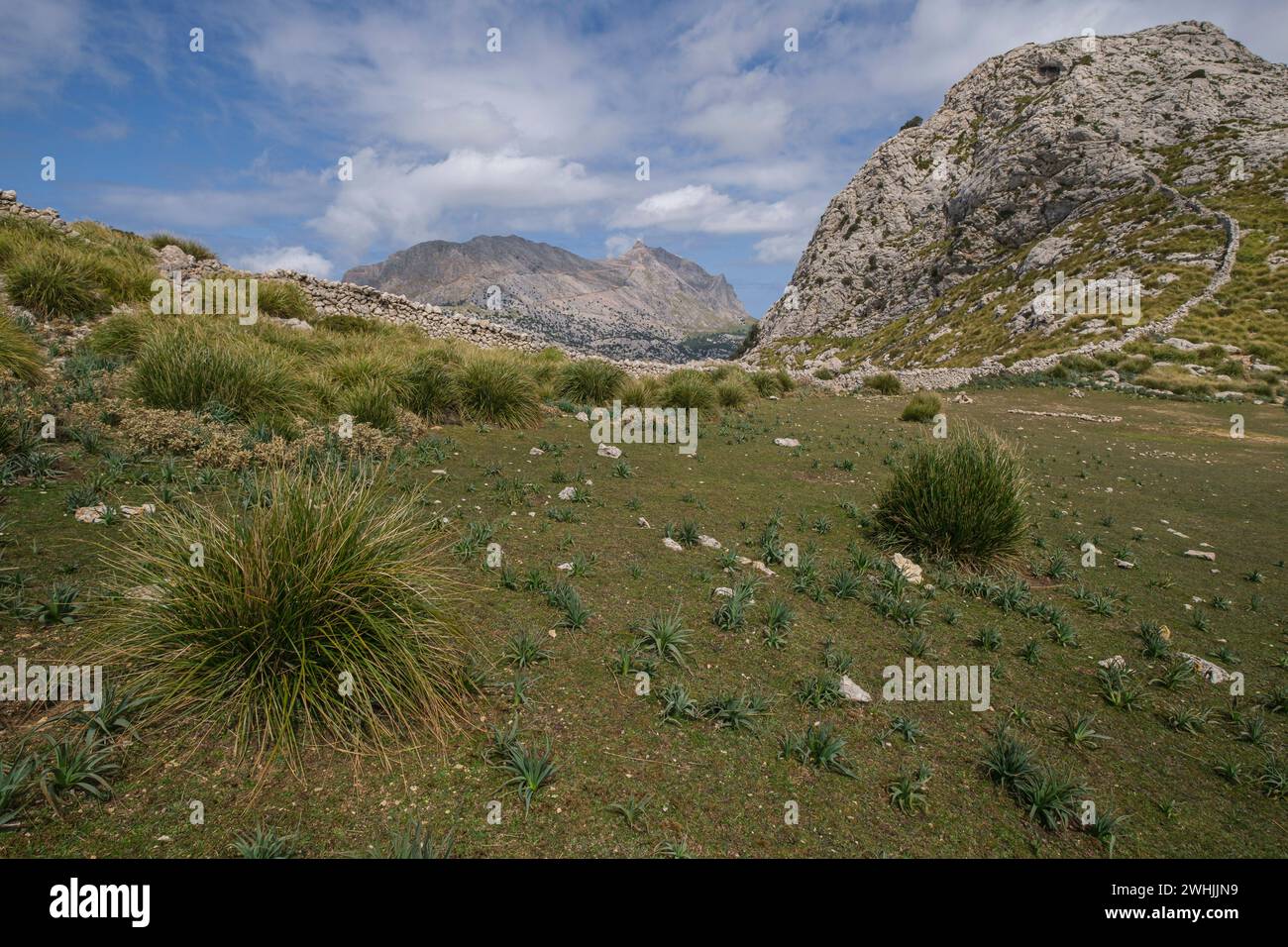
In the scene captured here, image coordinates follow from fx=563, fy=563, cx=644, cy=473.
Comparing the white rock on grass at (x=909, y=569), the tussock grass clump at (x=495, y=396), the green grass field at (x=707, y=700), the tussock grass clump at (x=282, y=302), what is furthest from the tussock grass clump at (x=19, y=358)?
the white rock on grass at (x=909, y=569)

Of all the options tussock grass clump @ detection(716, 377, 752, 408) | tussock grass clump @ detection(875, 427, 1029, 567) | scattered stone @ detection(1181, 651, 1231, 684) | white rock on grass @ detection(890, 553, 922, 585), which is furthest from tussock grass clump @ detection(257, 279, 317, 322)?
scattered stone @ detection(1181, 651, 1231, 684)

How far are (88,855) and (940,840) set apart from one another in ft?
13.3

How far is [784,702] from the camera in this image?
4.09 metres

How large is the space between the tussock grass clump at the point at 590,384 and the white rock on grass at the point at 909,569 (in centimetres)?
979

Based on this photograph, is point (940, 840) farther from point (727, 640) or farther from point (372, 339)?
point (372, 339)

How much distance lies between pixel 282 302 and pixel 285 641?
1863cm

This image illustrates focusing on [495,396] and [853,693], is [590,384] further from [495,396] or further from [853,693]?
[853,693]

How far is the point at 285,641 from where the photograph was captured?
3.30 metres

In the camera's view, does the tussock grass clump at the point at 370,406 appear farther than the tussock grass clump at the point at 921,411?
No

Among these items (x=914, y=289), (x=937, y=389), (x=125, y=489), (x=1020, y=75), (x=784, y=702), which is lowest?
(x=784, y=702)

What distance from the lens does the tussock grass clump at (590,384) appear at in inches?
602

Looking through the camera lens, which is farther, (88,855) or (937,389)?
(937,389)

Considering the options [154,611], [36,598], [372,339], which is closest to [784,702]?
[154,611]

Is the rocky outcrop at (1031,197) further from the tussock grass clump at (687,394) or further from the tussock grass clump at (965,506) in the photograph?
the tussock grass clump at (965,506)
